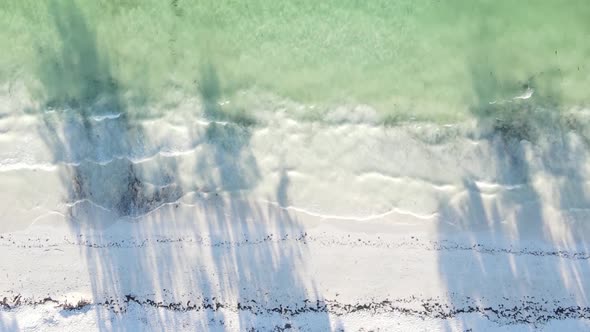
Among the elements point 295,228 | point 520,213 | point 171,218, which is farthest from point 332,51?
point 520,213

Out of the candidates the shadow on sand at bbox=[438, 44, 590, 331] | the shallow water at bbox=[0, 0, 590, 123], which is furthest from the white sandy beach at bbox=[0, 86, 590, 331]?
the shallow water at bbox=[0, 0, 590, 123]

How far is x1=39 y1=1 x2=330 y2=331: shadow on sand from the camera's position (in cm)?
633

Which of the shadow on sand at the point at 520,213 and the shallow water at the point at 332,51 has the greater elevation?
the shallow water at the point at 332,51

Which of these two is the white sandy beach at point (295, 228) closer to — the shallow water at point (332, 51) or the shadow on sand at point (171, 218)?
the shadow on sand at point (171, 218)

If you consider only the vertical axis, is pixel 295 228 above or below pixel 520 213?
above

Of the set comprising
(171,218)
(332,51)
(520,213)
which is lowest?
(520,213)

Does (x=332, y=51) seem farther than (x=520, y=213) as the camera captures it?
Yes

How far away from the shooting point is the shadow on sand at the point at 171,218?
633 centimetres

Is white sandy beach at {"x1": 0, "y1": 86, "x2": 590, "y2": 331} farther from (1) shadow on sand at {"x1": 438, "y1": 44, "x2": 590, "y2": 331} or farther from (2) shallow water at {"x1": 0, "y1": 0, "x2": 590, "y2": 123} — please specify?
(2) shallow water at {"x1": 0, "y1": 0, "x2": 590, "y2": 123}

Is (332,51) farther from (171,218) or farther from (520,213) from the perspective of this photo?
(520,213)

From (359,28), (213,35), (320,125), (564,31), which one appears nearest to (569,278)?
(564,31)

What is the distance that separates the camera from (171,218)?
6.42 m

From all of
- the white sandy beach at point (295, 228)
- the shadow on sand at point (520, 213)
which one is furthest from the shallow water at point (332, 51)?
the white sandy beach at point (295, 228)

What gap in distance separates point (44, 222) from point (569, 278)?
732cm
